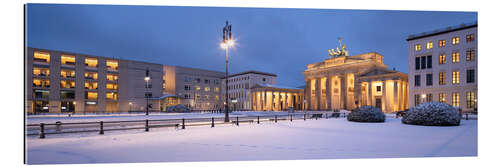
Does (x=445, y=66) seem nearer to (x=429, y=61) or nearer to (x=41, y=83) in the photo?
(x=429, y=61)

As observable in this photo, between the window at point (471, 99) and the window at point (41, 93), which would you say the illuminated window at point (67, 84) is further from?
the window at point (471, 99)

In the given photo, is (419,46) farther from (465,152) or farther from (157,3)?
(157,3)

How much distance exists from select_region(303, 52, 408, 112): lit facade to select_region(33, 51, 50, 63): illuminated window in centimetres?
6001

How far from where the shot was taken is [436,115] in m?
14.5

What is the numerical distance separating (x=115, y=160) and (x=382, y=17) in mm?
13191

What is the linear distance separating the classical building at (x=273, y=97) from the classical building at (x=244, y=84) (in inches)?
282

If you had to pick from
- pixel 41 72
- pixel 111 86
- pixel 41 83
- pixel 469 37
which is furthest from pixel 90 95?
pixel 469 37

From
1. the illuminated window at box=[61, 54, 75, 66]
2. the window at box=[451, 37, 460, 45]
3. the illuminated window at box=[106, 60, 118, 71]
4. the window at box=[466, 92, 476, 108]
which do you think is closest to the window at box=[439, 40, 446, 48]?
the window at box=[451, 37, 460, 45]

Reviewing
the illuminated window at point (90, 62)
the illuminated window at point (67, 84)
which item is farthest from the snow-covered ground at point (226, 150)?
the illuminated window at point (90, 62)

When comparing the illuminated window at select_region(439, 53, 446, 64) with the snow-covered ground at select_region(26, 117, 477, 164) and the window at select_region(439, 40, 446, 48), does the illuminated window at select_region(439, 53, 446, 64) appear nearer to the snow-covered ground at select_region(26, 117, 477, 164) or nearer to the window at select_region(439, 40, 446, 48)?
the window at select_region(439, 40, 446, 48)

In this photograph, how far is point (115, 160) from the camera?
21.1 ft

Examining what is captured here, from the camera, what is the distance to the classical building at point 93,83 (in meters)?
44.7
